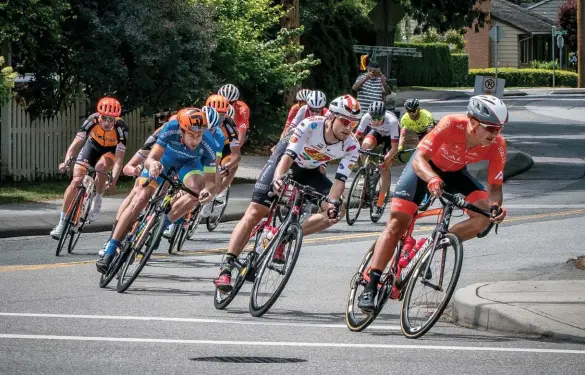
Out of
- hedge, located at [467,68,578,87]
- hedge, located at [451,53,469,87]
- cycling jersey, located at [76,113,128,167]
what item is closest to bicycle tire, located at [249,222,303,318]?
cycling jersey, located at [76,113,128,167]

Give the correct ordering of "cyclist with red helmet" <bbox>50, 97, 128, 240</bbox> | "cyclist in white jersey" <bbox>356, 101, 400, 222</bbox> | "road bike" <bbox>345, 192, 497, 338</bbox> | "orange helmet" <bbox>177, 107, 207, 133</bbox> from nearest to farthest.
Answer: "road bike" <bbox>345, 192, 497, 338</bbox>
"orange helmet" <bbox>177, 107, 207, 133</bbox>
"cyclist with red helmet" <bbox>50, 97, 128, 240</bbox>
"cyclist in white jersey" <bbox>356, 101, 400, 222</bbox>

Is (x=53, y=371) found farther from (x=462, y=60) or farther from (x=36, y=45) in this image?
(x=462, y=60)

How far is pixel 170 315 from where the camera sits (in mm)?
11484

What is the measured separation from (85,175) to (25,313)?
16.7 feet

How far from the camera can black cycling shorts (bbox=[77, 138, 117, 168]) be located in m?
17.0

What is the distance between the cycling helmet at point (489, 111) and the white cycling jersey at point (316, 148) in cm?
229

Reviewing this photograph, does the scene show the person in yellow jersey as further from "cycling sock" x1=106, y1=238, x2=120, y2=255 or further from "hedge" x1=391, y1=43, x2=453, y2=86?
"hedge" x1=391, y1=43, x2=453, y2=86

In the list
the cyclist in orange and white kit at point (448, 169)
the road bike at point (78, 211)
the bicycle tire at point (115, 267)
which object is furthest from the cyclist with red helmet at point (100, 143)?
the cyclist in orange and white kit at point (448, 169)

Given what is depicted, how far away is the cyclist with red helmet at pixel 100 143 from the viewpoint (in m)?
16.6

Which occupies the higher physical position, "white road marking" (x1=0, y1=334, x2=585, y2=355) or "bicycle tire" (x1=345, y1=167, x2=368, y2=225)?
"bicycle tire" (x1=345, y1=167, x2=368, y2=225)

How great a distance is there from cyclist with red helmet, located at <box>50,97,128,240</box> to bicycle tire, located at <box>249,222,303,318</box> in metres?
5.26

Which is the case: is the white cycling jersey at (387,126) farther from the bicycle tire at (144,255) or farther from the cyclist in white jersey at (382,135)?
the bicycle tire at (144,255)

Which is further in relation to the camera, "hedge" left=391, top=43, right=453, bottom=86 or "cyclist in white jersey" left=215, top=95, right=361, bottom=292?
"hedge" left=391, top=43, right=453, bottom=86

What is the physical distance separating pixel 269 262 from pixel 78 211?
5.09 meters
